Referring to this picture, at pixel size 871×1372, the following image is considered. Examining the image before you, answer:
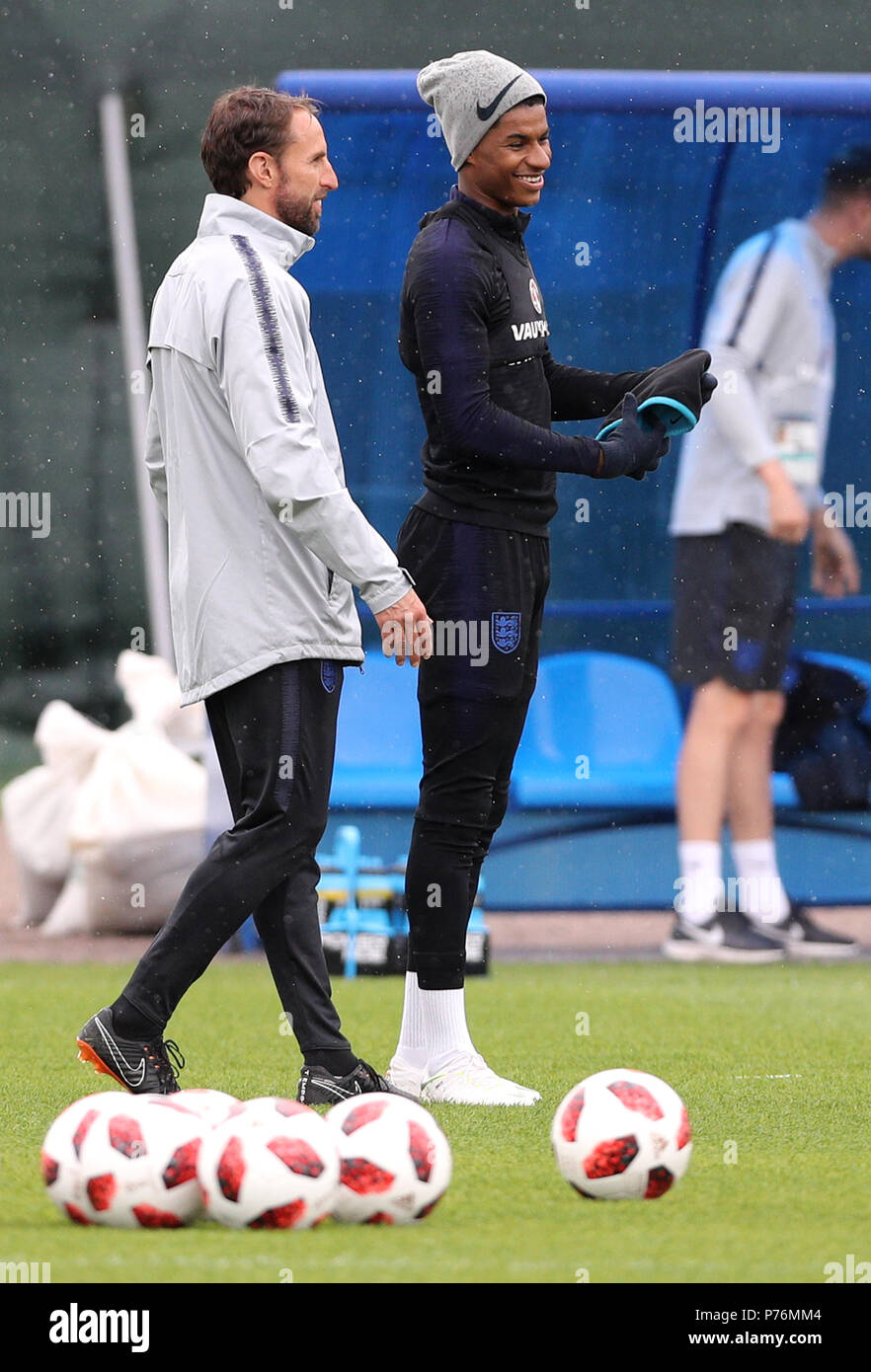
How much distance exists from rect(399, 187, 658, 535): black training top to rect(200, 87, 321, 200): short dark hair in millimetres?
376

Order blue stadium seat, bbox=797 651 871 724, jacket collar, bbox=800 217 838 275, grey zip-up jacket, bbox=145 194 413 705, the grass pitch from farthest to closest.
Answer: blue stadium seat, bbox=797 651 871 724 → jacket collar, bbox=800 217 838 275 → grey zip-up jacket, bbox=145 194 413 705 → the grass pitch

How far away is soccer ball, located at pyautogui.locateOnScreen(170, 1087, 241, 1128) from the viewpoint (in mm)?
2936

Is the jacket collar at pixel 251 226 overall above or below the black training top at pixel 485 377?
above

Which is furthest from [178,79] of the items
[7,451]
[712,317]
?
[7,451]

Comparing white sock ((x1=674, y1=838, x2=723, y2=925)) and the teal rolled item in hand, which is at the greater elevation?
the teal rolled item in hand

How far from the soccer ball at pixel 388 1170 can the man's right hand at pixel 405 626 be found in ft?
3.21

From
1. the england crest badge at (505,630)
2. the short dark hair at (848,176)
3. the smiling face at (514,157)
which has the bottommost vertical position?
Answer: the england crest badge at (505,630)

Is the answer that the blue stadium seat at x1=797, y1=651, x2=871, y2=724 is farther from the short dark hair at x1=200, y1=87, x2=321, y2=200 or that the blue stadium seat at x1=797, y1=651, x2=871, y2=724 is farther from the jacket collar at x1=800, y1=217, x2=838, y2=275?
the short dark hair at x1=200, y1=87, x2=321, y2=200

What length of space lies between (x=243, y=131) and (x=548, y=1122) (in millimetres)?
1810

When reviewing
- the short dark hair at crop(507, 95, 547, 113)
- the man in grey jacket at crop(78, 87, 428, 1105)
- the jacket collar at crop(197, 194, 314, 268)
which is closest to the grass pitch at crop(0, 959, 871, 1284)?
the man in grey jacket at crop(78, 87, 428, 1105)

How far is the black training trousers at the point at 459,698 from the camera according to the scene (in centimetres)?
409

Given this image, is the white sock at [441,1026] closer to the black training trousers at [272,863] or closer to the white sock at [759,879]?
the black training trousers at [272,863]

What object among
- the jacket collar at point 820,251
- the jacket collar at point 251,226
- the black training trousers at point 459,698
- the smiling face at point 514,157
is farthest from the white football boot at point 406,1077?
the jacket collar at point 820,251
